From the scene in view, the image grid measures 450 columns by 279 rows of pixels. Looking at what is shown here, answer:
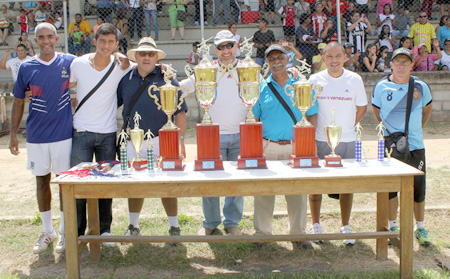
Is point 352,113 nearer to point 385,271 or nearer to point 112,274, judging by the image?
point 385,271

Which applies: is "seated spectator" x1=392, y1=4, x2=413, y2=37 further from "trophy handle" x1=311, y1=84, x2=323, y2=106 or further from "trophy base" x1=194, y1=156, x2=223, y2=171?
"trophy base" x1=194, y1=156, x2=223, y2=171

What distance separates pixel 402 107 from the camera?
170 inches

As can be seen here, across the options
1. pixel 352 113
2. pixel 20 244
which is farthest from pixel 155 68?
pixel 20 244

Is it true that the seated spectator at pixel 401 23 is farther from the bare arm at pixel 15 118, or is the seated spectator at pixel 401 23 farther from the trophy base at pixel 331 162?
the bare arm at pixel 15 118

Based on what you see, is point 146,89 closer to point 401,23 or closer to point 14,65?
point 14,65

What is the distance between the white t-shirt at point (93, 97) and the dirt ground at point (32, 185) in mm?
1224

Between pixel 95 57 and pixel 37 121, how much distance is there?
2.61 feet

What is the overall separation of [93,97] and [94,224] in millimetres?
1158

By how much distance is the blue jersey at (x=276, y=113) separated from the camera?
164 inches

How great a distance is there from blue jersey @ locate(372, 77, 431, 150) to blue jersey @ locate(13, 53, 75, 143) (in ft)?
9.76

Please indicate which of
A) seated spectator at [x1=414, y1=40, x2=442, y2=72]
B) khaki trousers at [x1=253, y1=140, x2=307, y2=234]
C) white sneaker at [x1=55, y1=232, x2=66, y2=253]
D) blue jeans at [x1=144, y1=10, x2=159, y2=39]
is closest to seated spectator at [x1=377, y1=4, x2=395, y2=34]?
seated spectator at [x1=414, y1=40, x2=442, y2=72]

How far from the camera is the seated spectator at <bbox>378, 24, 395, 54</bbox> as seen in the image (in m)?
12.5

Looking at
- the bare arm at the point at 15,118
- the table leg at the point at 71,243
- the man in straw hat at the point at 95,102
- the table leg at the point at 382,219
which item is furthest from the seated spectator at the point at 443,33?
the table leg at the point at 71,243

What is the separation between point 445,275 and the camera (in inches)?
148
